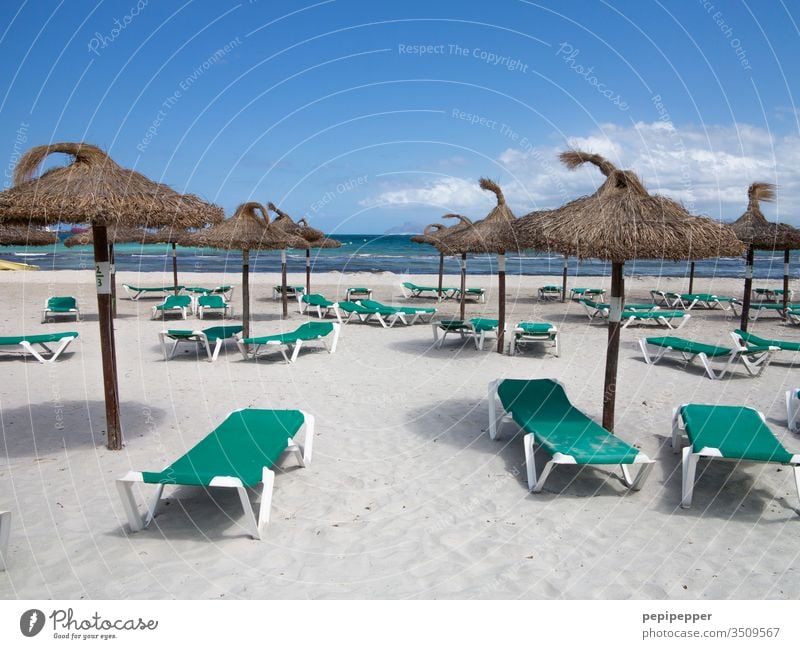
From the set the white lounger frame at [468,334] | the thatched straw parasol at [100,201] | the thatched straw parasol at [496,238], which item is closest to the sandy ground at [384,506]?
the thatched straw parasol at [100,201]

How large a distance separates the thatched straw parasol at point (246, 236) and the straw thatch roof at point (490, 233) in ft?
10.7

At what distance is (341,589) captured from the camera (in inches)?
122

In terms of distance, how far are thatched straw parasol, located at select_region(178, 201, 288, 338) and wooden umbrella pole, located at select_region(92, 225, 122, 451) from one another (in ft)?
15.3

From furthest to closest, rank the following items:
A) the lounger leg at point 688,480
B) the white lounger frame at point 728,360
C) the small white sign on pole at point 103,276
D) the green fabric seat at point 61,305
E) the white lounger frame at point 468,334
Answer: the green fabric seat at point 61,305, the white lounger frame at point 468,334, the white lounger frame at point 728,360, the small white sign on pole at point 103,276, the lounger leg at point 688,480

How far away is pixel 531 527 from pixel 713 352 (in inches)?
229

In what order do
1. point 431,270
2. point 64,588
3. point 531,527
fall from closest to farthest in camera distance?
point 64,588
point 531,527
point 431,270

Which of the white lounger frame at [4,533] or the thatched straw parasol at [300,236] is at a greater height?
the thatched straw parasol at [300,236]

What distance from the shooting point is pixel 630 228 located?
4805mm

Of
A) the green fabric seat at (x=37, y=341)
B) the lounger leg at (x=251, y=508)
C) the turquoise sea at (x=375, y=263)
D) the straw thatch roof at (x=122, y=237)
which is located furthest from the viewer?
the turquoise sea at (x=375, y=263)

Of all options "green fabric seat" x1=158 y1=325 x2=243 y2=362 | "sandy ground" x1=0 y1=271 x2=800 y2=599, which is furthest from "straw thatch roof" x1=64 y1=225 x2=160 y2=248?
"sandy ground" x1=0 y1=271 x2=800 y2=599

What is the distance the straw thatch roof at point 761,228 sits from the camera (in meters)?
11.2

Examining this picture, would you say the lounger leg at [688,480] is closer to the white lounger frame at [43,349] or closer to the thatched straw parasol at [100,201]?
the thatched straw parasol at [100,201]

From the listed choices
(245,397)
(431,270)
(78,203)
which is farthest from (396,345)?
(431,270)

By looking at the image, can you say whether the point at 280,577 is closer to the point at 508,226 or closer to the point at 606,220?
the point at 606,220
